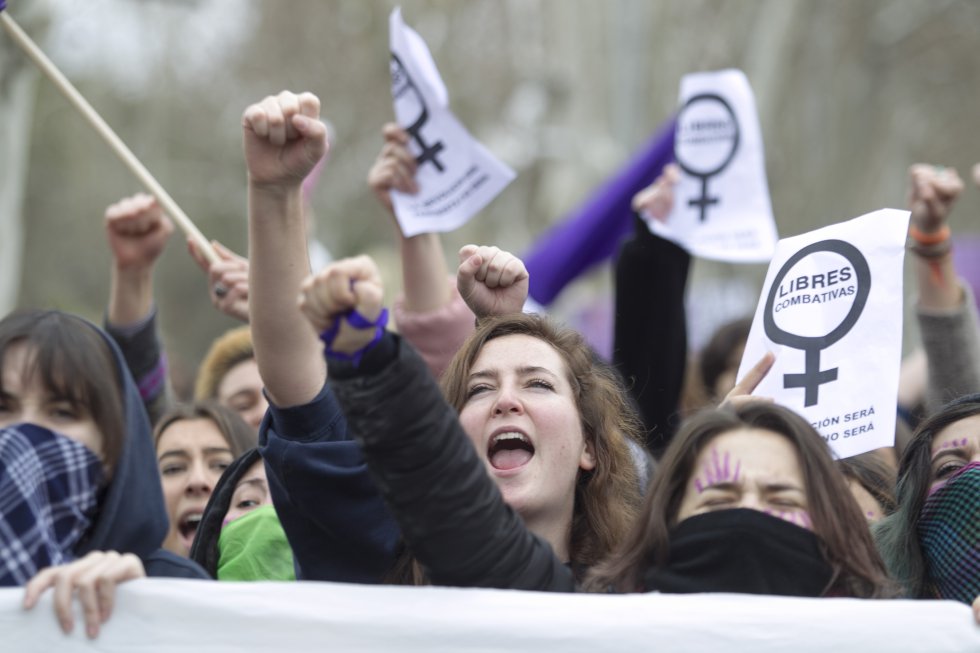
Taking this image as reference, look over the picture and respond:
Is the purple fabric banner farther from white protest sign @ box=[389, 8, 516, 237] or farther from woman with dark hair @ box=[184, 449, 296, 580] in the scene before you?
woman with dark hair @ box=[184, 449, 296, 580]

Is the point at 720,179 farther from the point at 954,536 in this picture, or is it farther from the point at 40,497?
the point at 40,497

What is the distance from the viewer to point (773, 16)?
16484 millimetres

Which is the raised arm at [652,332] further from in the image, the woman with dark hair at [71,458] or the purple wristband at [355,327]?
the purple wristband at [355,327]

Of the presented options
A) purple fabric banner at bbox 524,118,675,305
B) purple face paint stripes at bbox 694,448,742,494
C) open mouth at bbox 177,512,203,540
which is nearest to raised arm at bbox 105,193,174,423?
open mouth at bbox 177,512,203,540

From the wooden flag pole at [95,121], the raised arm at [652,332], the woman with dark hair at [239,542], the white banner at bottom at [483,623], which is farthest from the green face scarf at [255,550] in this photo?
the raised arm at [652,332]

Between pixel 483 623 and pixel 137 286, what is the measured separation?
206 cm

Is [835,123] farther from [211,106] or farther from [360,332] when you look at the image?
[360,332]

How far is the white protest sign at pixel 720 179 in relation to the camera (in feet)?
15.7

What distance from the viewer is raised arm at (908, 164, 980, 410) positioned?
4.14 metres

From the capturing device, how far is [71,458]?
2695 millimetres

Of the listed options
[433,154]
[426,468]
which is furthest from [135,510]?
[433,154]

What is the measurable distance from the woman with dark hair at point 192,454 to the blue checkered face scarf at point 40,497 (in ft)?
3.66

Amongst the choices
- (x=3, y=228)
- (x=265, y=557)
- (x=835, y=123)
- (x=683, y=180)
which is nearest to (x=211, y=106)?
(x=835, y=123)

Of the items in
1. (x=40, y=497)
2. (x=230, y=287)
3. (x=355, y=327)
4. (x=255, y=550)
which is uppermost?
(x=355, y=327)
